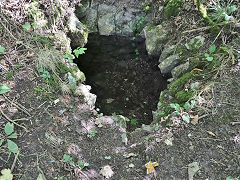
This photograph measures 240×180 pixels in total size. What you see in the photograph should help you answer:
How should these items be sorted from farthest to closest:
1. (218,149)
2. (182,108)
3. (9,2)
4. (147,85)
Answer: (147,85) → (9,2) → (182,108) → (218,149)

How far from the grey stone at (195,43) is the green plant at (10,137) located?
3846 millimetres

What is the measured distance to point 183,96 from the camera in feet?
11.3

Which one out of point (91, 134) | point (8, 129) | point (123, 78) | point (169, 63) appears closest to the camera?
point (8, 129)

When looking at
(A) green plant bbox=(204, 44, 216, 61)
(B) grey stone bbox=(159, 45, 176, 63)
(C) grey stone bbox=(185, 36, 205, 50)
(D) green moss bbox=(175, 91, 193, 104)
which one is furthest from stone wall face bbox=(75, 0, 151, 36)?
(D) green moss bbox=(175, 91, 193, 104)

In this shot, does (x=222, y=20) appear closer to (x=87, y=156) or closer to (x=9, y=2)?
(x=87, y=156)

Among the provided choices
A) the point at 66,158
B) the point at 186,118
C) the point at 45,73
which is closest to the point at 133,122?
the point at 186,118

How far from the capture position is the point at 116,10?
268 inches

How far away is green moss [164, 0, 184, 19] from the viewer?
477 centimetres

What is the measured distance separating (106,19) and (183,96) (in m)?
4.60

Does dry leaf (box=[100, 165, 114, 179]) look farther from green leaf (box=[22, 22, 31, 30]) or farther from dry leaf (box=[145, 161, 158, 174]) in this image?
green leaf (box=[22, 22, 31, 30])

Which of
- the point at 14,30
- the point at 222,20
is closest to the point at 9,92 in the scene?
the point at 14,30

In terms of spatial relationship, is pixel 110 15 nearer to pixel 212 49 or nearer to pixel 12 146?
pixel 212 49

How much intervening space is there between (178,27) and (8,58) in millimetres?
3905

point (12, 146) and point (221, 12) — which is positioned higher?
point (221, 12)
